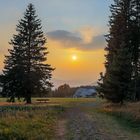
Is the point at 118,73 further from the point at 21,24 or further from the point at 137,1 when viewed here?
the point at 21,24

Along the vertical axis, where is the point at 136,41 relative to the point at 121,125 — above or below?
above

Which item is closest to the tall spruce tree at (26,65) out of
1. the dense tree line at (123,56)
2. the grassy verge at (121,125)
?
the dense tree line at (123,56)

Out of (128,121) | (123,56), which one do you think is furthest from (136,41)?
(128,121)

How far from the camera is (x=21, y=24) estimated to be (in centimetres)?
6506

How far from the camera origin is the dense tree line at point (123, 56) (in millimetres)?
46969

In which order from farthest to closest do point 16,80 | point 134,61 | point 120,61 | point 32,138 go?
point 16,80 < point 134,61 < point 120,61 < point 32,138

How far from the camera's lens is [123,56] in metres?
47.0

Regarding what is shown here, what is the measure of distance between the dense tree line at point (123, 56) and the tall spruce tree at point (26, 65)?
381 inches

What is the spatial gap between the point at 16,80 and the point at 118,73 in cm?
1994

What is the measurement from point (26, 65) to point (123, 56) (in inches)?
794

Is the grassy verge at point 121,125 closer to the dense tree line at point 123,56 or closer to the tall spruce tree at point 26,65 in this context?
the dense tree line at point 123,56

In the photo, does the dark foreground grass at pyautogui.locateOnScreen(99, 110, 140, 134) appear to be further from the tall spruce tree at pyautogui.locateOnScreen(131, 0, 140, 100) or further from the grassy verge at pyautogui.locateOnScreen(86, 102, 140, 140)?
the tall spruce tree at pyautogui.locateOnScreen(131, 0, 140, 100)

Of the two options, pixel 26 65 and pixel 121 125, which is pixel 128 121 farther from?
pixel 26 65

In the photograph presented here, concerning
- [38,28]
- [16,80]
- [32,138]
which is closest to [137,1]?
[38,28]
